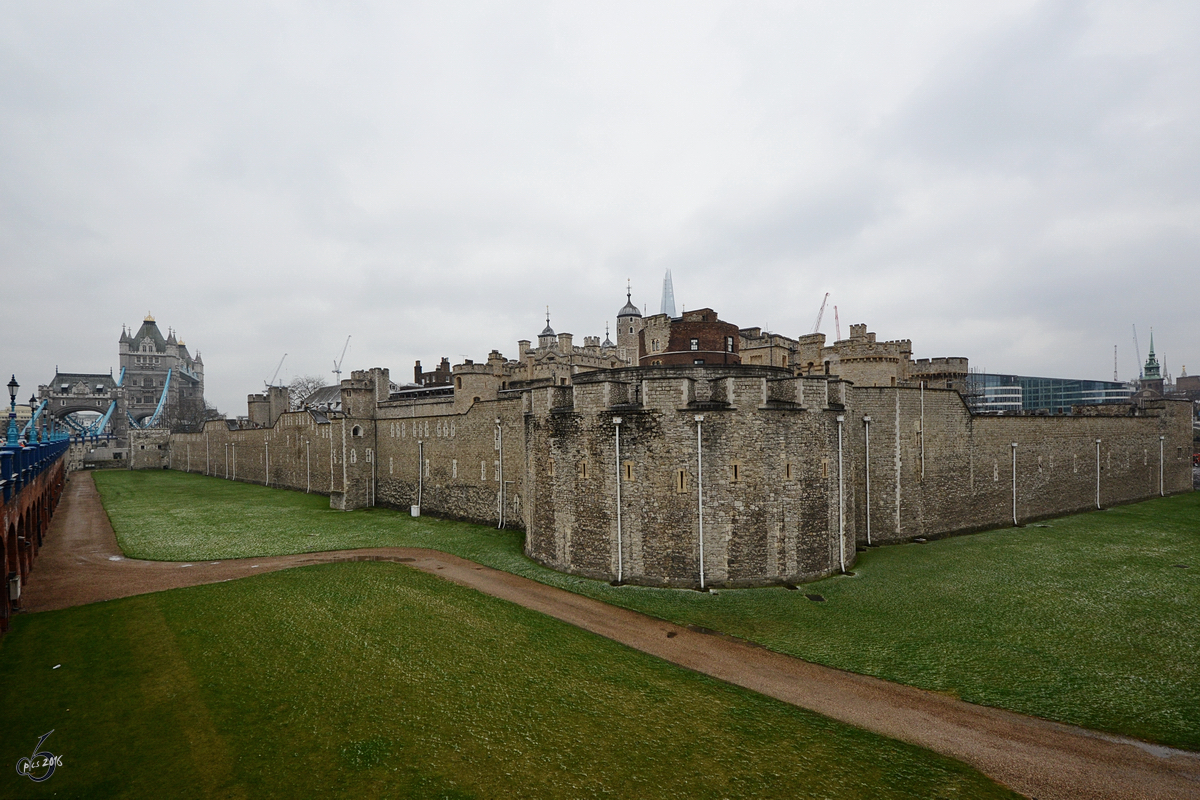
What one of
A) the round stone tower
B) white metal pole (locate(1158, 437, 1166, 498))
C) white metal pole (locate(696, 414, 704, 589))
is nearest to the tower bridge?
the round stone tower

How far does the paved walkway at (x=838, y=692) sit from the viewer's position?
9070 millimetres

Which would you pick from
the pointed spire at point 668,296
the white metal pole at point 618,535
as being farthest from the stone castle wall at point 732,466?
the pointed spire at point 668,296

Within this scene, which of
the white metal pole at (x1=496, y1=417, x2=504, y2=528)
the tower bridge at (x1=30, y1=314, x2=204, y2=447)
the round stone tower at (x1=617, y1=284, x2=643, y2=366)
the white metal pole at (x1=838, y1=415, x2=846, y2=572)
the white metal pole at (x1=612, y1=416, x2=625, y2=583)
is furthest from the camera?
the tower bridge at (x1=30, y1=314, x2=204, y2=447)

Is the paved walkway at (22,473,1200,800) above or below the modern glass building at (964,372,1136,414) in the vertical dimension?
below

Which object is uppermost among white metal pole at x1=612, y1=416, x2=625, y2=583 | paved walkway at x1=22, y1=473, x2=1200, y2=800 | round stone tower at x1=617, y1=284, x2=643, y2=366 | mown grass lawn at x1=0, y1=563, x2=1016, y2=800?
round stone tower at x1=617, y1=284, x2=643, y2=366

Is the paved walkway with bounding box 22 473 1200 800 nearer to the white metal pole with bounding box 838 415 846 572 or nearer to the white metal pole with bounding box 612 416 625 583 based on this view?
the white metal pole with bounding box 612 416 625 583

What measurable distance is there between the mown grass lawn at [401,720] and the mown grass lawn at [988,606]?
148 inches

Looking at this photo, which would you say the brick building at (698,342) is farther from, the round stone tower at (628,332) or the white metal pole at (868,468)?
the round stone tower at (628,332)

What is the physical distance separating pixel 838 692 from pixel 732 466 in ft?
26.5

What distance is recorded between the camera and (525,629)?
595 inches

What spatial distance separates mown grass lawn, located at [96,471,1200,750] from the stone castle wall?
135cm

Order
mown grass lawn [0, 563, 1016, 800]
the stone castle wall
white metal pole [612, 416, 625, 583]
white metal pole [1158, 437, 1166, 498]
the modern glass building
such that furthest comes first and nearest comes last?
the modern glass building → white metal pole [1158, 437, 1166, 498] → white metal pole [612, 416, 625, 583] → the stone castle wall → mown grass lawn [0, 563, 1016, 800]

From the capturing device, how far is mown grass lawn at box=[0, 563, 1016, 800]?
8.56 m

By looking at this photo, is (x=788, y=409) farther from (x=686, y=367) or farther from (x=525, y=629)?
(x=525, y=629)
